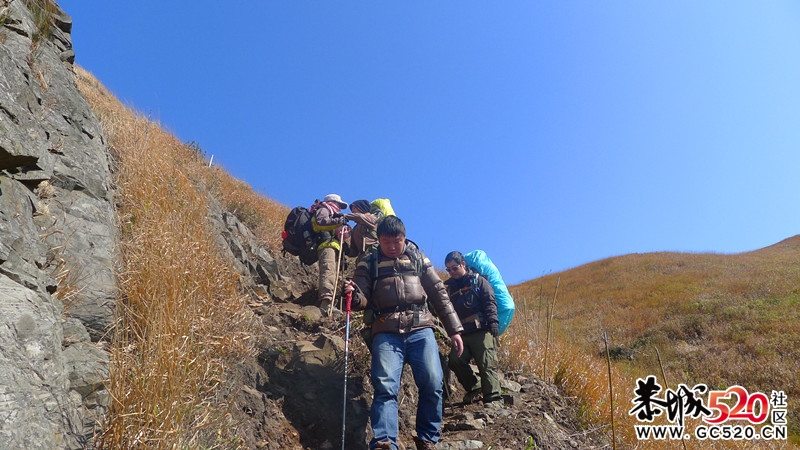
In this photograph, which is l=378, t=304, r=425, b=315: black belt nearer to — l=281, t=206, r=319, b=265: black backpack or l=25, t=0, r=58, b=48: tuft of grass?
l=281, t=206, r=319, b=265: black backpack

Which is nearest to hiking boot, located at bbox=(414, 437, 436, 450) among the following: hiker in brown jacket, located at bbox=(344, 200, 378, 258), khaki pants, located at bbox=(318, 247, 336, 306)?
khaki pants, located at bbox=(318, 247, 336, 306)

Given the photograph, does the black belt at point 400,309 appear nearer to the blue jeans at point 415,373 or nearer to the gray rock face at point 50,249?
the blue jeans at point 415,373

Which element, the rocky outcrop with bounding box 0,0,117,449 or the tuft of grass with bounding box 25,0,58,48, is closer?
the rocky outcrop with bounding box 0,0,117,449

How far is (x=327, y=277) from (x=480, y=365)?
229cm

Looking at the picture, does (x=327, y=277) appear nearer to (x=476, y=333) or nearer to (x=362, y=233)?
(x=362, y=233)

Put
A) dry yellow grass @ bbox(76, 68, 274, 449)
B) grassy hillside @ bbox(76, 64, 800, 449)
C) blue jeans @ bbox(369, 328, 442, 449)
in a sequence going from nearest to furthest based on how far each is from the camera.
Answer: dry yellow grass @ bbox(76, 68, 274, 449) → grassy hillside @ bbox(76, 64, 800, 449) → blue jeans @ bbox(369, 328, 442, 449)

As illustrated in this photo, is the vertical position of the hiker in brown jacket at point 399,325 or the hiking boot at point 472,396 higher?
the hiker in brown jacket at point 399,325

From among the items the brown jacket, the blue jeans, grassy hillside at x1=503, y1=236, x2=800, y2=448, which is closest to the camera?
the blue jeans

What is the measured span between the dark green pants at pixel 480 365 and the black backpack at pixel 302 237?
8.12ft

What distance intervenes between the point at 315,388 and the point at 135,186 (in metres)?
3.15

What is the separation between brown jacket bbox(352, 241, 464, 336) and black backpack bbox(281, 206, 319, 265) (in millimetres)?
2053

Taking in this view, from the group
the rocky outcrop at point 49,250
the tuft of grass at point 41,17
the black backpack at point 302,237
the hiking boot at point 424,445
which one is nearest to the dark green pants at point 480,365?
the hiking boot at point 424,445

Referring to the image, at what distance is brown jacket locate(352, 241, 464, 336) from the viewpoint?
4.70 metres

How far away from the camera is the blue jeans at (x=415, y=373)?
4188 mm
